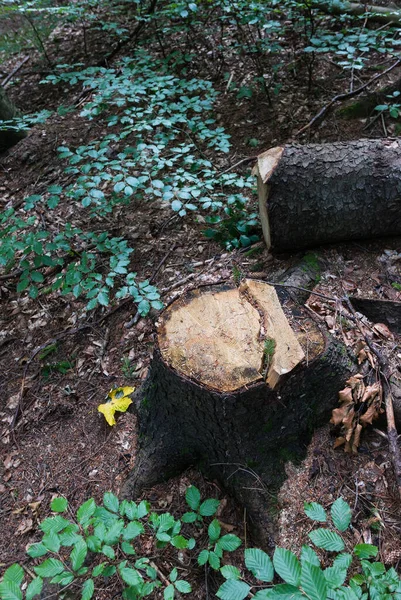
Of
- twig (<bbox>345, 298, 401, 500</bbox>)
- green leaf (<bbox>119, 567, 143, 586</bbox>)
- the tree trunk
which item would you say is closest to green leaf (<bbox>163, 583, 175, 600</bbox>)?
green leaf (<bbox>119, 567, 143, 586</bbox>)

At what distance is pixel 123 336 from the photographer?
117 inches

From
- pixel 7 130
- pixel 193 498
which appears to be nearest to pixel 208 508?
pixel 193 498

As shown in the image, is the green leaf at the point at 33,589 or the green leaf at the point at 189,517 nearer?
the green leaf at the point at 33,589

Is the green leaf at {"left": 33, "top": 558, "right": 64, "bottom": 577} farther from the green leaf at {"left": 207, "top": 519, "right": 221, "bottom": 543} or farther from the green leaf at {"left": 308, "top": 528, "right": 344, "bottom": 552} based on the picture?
the green leaf at {"left": 308, "top": 528, "right": 344, "bottom": 552}

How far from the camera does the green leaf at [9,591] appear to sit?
1.29 meters

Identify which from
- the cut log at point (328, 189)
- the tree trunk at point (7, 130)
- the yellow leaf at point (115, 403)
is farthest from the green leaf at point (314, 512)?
the tree trunk at point (7, 130)

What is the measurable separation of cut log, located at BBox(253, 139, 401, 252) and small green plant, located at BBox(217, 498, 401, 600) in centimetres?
175

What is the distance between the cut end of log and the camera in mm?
1735

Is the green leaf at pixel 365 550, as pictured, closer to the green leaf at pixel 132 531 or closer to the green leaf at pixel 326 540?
the green leaf at pixel 326 540

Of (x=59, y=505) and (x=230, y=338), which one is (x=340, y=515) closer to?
(x=230, y=338)

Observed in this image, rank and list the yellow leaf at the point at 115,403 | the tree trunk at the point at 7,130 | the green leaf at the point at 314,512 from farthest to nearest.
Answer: the tree trunk at the point at 7,130, the yellow leaf at the point at 115,403, the green leaf at the point at 314,512

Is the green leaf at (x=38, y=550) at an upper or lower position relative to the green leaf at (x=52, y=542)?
lower

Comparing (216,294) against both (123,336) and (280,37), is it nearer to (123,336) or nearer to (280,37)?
(123,336)

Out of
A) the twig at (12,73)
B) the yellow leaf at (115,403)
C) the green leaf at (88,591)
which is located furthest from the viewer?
the twig at (12,73)
